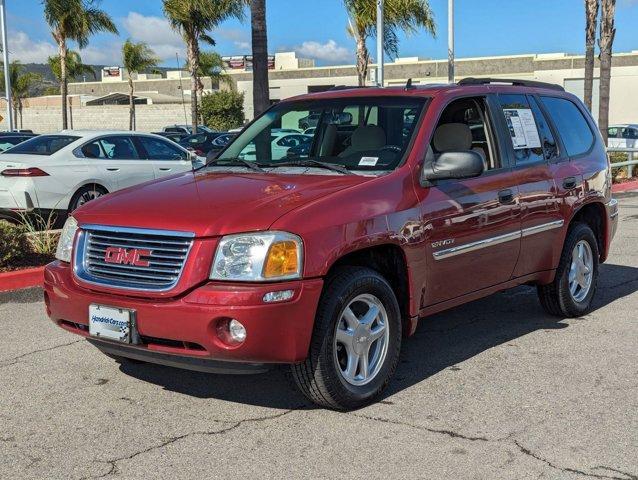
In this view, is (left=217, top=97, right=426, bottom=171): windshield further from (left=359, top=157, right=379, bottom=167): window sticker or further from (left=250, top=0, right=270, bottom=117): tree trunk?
(left=250, top=0, right=270, bottom=117): tree trunk

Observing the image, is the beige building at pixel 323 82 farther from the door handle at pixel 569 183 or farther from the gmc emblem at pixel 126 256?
the gmc emblem at pixel 126 256

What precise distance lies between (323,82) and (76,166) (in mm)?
55438

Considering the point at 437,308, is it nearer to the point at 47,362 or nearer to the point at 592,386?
the point at 592,386

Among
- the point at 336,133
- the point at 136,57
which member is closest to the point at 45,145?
the point at 336,133

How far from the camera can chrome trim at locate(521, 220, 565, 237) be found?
5.86 metres

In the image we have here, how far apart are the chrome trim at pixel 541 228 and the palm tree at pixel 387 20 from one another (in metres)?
20.7

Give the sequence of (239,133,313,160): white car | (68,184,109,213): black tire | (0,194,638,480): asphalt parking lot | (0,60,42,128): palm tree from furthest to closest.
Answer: (0,60,42,128): palm tree < (68,184,109,213): black tire < (239,133,313,160): white car < (0,194,638,480): asphalt parking lot

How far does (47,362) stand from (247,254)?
225 centimetres

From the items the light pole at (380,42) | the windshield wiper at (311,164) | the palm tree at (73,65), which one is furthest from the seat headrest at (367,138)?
the palm tree at (73,65)

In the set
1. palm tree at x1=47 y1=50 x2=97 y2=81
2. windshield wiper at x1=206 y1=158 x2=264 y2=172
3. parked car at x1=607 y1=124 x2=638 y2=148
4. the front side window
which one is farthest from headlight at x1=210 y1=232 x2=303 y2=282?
palm tree at x1=47 y1=50 x2=97 y2=81

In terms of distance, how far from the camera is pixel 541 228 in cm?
604

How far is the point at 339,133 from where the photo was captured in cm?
563

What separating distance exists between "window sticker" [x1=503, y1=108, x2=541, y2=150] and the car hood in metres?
1.60

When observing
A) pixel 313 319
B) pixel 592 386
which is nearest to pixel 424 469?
pixel 313 319
